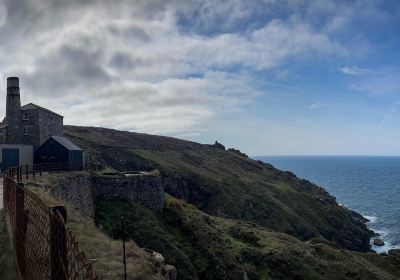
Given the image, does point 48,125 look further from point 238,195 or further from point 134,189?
point 238,195

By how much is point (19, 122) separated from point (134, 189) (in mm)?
17438

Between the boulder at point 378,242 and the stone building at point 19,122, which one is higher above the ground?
the stone building at point 19,122

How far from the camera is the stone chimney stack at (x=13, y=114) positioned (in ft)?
160

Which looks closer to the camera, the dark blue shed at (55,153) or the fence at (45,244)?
the fence at (45,244)

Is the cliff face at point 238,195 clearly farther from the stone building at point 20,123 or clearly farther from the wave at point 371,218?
the stone building at point 20,123

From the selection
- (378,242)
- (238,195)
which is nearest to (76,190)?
(238,195)

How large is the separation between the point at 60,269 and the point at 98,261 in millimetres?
9460

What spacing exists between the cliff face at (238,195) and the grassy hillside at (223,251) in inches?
1117

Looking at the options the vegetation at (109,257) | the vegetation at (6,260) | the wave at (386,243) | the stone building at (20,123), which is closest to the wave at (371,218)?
the wave at (386,243)

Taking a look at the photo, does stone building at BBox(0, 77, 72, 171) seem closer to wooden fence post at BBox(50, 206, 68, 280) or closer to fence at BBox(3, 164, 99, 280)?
fence at BBox(3, 164, 99, 280)

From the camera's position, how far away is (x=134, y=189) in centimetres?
4334

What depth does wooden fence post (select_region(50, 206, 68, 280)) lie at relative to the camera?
6.22m

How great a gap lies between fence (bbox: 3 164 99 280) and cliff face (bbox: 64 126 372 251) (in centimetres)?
6232

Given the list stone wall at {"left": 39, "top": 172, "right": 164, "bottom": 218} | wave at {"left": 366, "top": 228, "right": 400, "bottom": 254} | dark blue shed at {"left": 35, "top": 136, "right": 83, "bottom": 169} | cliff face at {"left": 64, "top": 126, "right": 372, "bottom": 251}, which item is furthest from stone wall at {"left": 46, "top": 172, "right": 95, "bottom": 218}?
wave at {"left": 366, "top": 228, "right": 400, "bottom": 254}
